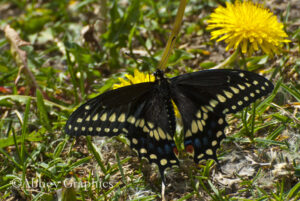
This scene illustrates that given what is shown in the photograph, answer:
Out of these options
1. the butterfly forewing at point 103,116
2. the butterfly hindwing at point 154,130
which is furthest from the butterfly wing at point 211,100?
the butterfly forewing at point 103,116

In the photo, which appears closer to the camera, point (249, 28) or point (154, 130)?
point (154, 130)

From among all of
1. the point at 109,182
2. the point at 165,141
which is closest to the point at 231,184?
the point at 165,141

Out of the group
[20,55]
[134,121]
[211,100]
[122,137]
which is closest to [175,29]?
[211,100]

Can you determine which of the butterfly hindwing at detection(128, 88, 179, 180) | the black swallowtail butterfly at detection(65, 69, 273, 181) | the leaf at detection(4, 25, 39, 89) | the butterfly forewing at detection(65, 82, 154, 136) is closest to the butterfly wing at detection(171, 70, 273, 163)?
the black swallowtail butterfly at detection(65, 69, 273, 181)

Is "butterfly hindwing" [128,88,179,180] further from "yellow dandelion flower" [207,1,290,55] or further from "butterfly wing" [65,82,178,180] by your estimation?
"yellow dandelion flower" [207,1,290,55]

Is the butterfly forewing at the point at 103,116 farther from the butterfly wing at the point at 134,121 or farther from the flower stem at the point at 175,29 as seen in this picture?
the flower stem at the point at 175,29

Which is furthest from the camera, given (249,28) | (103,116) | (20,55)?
(20,55)

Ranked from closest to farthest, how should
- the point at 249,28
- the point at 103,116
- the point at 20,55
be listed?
the point at 103,116
the point at 249,28
the point at 20,55

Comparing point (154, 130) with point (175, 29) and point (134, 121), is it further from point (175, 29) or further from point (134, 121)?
point (175, 29)
